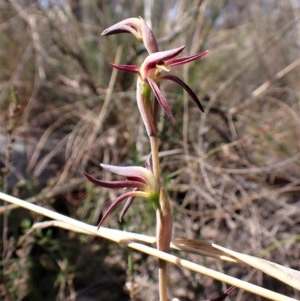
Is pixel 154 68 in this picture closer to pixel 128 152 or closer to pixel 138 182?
pixel 138 182

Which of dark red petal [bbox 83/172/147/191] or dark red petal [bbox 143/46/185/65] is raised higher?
dark red petal [bbox 143/46/185/65]

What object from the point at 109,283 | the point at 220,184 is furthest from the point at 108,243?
the point at 220,184

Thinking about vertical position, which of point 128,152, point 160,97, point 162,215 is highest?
point 128,152

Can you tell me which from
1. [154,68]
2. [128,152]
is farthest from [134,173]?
[128,152]

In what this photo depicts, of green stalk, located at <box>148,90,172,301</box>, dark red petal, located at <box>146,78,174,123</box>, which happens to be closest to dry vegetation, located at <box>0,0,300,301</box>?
green stalk, located at <box>148,90,172,301</box>

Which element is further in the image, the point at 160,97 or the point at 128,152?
the point at 128,152

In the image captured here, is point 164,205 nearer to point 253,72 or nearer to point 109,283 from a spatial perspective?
point 109,283

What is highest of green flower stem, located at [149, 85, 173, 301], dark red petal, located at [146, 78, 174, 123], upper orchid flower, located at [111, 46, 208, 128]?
upper orchid flower, located at [111, 46, 208, 128]

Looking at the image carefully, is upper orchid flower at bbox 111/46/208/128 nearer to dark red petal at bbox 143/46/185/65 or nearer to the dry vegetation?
dark red petal at bbox 143/46/185/65

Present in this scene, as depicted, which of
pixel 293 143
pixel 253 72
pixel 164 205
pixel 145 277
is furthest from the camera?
pixel 253 72
